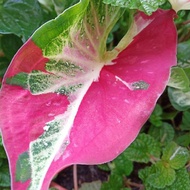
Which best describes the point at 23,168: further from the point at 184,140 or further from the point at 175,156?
the point at 184,140

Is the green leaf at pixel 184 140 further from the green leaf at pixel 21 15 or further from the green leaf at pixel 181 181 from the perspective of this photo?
the green leaf at pixel 21 15

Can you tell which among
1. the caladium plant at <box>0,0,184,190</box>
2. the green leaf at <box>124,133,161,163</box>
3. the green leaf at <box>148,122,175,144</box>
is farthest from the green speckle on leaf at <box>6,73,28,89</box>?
the green leaf at <box>148,122,175,144</box>

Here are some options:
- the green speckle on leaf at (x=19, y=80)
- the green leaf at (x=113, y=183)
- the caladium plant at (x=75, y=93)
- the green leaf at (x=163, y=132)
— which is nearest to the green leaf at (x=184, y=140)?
the green leaf at (x=163, y=132)

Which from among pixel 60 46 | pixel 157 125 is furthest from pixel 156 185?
pixel 60 46

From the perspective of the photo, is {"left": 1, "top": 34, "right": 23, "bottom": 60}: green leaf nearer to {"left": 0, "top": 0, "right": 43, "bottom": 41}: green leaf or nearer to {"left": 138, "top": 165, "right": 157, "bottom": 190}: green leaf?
{"left": 0, "top": 0, "right": 43, "bottom": 41}: green leaf

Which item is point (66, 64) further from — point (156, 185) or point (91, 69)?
point (156, 185)
